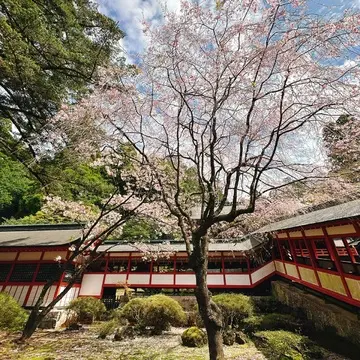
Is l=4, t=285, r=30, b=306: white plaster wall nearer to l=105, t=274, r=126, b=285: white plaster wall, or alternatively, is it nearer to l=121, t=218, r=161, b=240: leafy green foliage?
l=105, t=274, r=126, b=285: white plaster wall

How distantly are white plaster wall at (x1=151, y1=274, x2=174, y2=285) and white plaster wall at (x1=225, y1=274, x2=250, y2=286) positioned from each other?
10.3 ft

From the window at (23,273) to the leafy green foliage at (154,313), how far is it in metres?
5.83

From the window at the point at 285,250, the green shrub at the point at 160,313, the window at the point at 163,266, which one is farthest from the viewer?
the window at the point at 163,266

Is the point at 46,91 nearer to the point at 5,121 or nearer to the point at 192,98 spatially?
the point at 5,121

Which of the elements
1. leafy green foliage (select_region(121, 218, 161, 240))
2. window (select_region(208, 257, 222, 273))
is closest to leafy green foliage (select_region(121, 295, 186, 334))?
window (select_region(208, 257, 222, 273))

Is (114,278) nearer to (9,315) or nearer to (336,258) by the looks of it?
(9,315)

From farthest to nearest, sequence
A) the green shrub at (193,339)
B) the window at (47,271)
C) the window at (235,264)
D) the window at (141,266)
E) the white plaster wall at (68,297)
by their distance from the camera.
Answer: the window at (141,266) → the window at (235,264) → the window at (47,271) → the white plaster wall at (68,297) → the green shrub at (193,339)

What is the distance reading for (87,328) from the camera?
29.6 ft

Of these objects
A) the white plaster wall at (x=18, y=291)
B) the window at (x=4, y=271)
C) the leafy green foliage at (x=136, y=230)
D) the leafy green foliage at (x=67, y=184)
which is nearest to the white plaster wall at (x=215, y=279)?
the leafy green foliage at (x=136, y=230)

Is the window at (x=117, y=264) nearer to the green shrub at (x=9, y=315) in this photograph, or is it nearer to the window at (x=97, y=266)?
the window at (x=97, y=266)

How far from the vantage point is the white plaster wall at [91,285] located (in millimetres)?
12422

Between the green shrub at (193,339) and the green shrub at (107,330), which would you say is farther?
the green shrub at (107,330)

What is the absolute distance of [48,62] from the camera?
6949 millimetres

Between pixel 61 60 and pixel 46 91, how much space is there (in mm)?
1050
